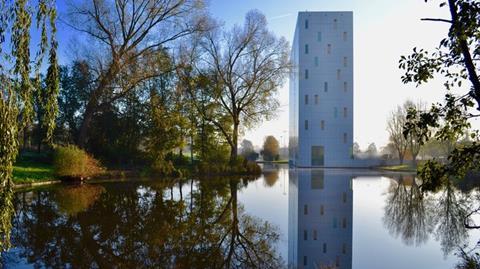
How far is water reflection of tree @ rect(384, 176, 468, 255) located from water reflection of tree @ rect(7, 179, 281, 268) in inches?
139

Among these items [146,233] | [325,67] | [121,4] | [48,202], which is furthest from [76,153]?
[325,67]

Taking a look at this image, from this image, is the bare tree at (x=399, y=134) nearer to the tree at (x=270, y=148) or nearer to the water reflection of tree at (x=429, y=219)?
the tree at (x=270, y=148)

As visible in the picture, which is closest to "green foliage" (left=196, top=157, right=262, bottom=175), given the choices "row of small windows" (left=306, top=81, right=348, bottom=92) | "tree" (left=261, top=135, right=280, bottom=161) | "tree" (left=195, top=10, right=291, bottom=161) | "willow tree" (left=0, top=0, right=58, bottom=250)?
"tree" (left=195, top=10, right=291, bottom=161)

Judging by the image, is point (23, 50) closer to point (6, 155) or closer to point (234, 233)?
point (6, 155)

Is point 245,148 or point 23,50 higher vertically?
point 245,148

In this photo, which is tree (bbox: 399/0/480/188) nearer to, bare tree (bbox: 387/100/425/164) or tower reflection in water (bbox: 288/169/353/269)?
tower reflection in water (bbox: 288/169/353/269)

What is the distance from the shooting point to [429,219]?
10820 mm

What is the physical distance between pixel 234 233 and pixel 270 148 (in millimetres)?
59484

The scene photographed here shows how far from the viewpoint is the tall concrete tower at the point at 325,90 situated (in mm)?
44250

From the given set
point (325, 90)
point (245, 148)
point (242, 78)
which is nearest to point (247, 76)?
point (242, 78)

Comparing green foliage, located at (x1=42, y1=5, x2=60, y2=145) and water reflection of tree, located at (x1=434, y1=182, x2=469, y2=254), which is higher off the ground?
green foliage, located at (x1=42, y1=5, x2=60, y2=145)

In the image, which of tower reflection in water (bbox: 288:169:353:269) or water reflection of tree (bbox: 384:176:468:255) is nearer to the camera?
tower reflection in water (bbox: 288:169:353:269)

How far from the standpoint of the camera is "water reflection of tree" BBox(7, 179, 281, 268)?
21.6 ft

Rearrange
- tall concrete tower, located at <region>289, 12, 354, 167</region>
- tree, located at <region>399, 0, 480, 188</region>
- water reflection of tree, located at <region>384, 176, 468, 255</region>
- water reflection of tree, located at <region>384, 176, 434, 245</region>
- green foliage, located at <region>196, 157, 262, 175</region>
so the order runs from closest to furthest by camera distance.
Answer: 1. tree, located at <region>399, 0, 480, 188</region>
2. water reflection of tree, located at <region>384, 176, 468, 255</region>
3. water reflection of tree, located at <region>384, 176, 434, 245</region>
4. green foliage, located at <region>196, 157, 262, 175</region>
5. tall concrete tower, located at <region>289, 12, 354, 167</region>
